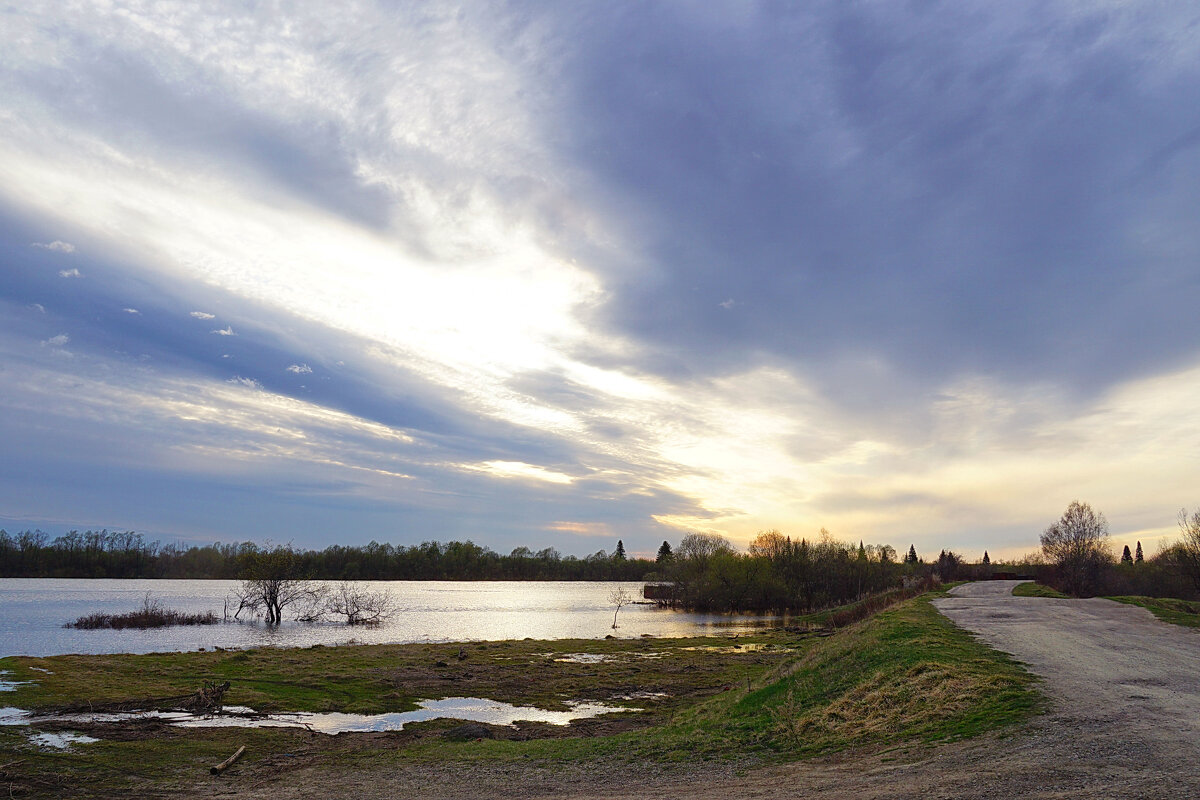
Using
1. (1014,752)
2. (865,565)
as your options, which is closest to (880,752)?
(1014,752)

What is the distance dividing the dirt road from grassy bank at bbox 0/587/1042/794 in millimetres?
1022

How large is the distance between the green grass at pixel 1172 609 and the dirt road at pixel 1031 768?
9.15 metres

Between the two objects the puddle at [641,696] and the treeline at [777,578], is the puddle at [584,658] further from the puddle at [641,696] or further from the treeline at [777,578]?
the treeline at [777,578]

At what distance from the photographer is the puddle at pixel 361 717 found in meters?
21.7

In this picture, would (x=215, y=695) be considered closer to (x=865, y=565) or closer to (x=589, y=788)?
(x=589, y=788)

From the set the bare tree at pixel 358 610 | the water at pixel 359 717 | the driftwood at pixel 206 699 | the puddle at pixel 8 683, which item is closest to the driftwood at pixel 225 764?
the water at pixel 359 717

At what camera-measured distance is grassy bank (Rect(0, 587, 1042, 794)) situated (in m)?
15.6

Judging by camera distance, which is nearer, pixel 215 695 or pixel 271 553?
pixel 215 695

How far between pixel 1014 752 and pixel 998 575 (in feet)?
307

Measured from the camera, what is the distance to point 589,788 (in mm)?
13820

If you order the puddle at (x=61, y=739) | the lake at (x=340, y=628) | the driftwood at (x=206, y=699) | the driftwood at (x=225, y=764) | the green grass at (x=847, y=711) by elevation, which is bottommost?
the lake at (x=340, y=628)

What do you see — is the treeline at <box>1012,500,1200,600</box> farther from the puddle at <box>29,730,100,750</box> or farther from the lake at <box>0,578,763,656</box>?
the puddle at <box>29,730,100,750</box>

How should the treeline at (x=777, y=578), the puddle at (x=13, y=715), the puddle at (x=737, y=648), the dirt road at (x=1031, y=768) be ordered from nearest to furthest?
1. the dirt road at (x=1031, y=768)
2. the puddle at (x=13, y=715)
3. the puddle at (x=737, y=648)
4. the treeline at (x=777, y=578)

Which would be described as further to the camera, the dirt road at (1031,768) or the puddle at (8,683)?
the puddle at (8,683)
